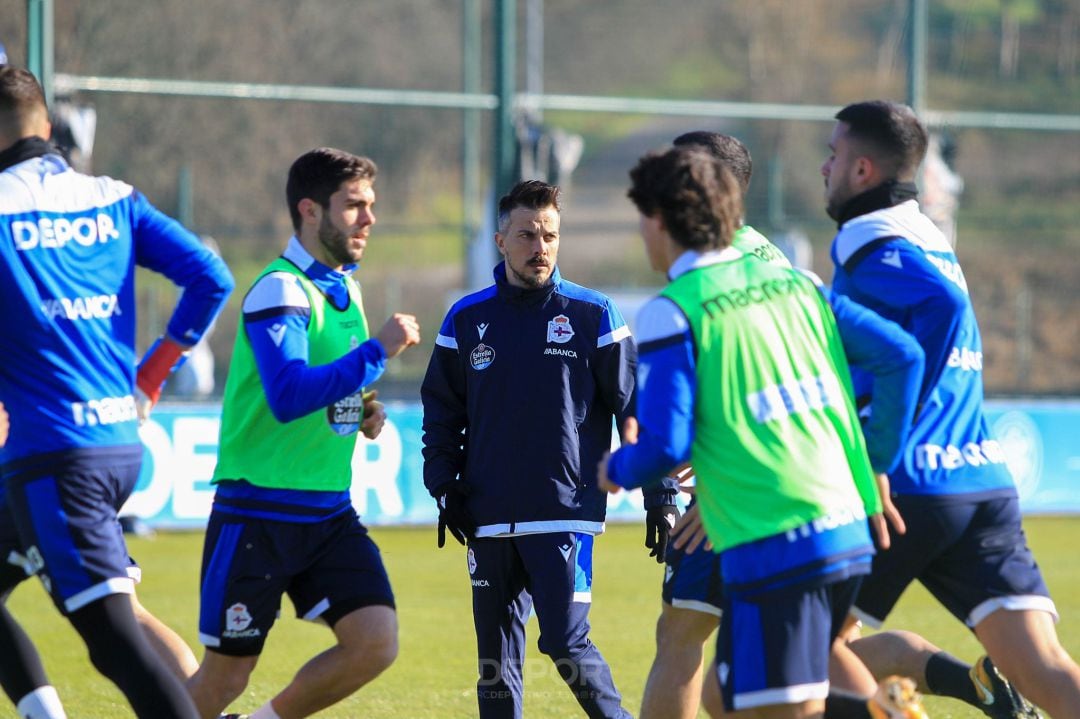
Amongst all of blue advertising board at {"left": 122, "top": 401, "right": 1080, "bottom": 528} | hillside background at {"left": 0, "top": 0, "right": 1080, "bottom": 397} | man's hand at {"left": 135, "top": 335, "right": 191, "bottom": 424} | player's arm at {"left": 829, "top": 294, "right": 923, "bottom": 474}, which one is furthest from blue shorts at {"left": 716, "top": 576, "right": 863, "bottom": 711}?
hillside background at {"left": 0, "top": 0, "right": 1080, "bottom": 397}

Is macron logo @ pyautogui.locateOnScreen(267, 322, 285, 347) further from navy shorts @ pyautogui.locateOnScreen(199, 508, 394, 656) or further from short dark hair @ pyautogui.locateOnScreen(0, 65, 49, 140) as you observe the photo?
short dark hair @ pyautogui.locateOnScreen(0, 65, 49, 140)

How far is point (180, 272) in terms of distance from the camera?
510 centimetres

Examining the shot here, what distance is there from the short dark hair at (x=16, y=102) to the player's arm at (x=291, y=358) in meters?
0.97

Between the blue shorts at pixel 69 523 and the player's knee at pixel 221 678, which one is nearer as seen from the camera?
the blue shorts at pixel 69 523

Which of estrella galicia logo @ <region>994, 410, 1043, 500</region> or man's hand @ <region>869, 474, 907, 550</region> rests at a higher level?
man's hand @ <region>869, 474, 907, 550</region>

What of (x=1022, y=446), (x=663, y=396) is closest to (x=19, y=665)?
(x=663, y=396)

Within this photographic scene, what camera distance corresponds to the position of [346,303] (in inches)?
222

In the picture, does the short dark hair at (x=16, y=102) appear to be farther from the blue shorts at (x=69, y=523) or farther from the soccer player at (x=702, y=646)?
the soccer player at (x=702, y=646)

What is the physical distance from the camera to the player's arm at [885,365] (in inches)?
177

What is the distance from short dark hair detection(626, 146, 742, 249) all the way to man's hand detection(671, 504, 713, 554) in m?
1.52

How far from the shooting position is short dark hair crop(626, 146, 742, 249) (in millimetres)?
4230

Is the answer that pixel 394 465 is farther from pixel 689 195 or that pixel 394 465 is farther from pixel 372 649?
pixel 689 195

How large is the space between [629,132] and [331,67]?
26.6 feet

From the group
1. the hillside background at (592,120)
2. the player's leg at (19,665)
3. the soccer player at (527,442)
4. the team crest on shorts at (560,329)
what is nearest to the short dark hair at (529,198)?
the soccer player at (527,442)
